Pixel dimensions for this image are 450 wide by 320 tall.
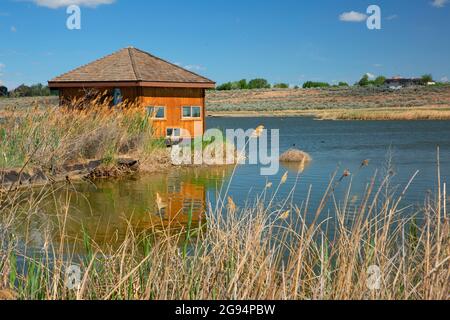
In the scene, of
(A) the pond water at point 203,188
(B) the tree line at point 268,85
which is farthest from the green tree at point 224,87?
(A) the pond water at point 203,188

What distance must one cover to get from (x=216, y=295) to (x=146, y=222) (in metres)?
5.61

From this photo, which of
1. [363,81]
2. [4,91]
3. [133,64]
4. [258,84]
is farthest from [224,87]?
[4,91]

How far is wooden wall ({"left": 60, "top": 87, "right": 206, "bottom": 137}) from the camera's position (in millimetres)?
20188

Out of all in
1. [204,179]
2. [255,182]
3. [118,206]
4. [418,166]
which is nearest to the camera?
[118,206]

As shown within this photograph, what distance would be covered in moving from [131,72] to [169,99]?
155cm

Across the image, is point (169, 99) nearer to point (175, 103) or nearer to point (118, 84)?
point (175, 103)

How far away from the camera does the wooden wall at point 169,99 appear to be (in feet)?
66.2

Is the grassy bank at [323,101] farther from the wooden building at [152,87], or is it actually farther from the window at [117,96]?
the window at [117,96]

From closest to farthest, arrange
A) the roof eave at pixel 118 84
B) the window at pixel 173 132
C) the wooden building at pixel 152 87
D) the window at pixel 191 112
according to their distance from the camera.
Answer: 1. the roof eave at pixel 118 84
2. the wooden building at pixel 152 87
3. the window at pixel 173 132
4. the window at pixel 191 112

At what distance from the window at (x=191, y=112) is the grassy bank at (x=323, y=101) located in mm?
40744

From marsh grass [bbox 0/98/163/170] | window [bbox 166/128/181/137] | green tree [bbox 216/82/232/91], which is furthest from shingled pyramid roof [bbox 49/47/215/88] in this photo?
green tree [bbox 216/82/232/91]
